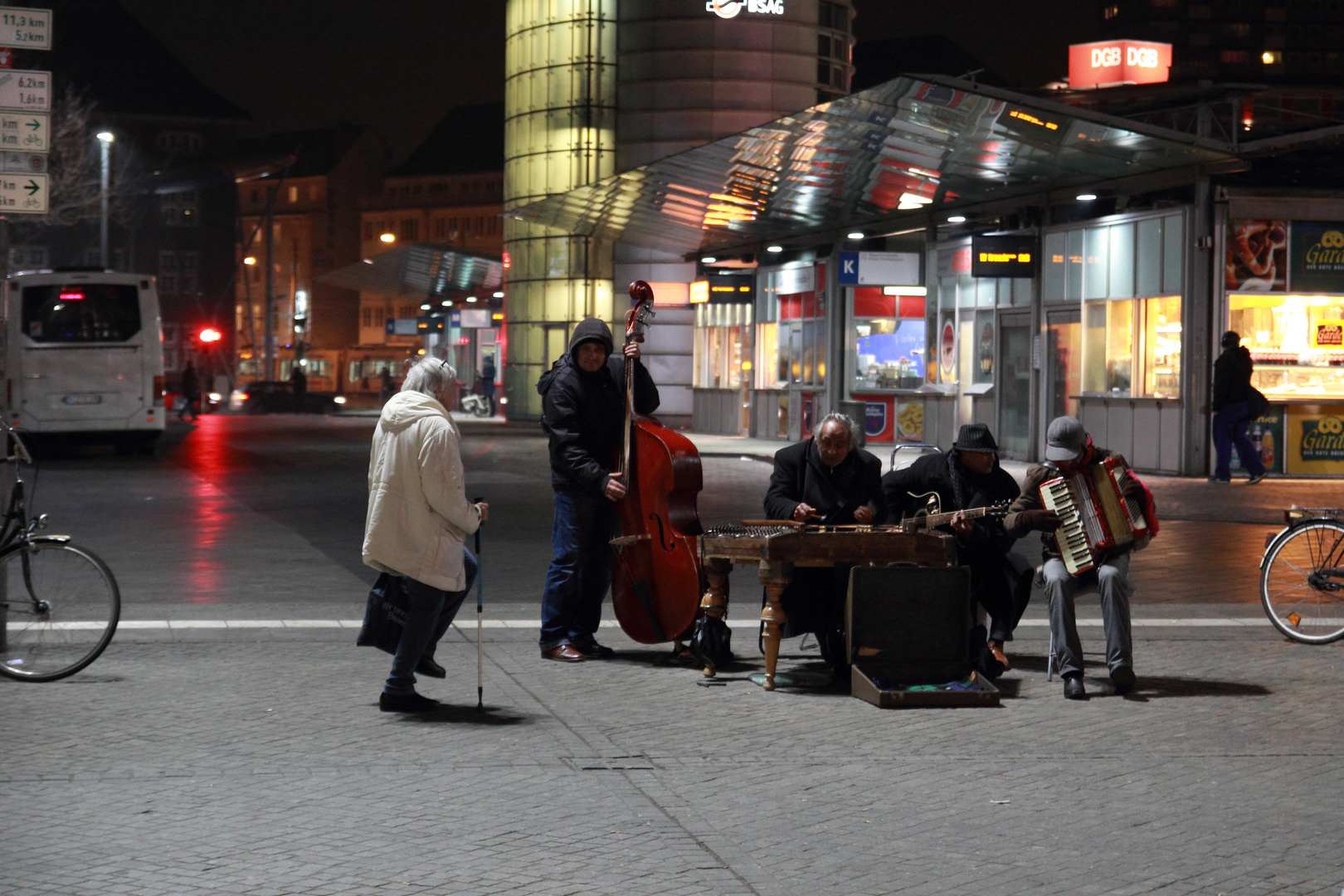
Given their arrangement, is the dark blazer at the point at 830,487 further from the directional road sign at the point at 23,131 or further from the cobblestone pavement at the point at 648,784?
the directional road sign at the point at 23,131

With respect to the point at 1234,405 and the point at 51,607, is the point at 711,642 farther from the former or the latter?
the point at 1234,405

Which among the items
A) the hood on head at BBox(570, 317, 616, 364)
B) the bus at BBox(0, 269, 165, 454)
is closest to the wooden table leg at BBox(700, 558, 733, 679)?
the hood on head at BBox(570, 317, 616, 364)

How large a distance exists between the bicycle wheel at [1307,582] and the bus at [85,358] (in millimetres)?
21872

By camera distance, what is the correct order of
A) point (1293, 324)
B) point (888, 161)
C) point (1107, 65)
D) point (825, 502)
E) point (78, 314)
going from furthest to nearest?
point (1107, 65)
point (78, 314)
point (888, 161)
point (1293, 324)
point (825, 502)

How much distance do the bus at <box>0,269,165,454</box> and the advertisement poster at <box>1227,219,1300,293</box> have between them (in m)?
16.8

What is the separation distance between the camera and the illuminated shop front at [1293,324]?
22297 mm

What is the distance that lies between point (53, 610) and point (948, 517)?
4343mm

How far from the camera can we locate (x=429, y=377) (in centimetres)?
772

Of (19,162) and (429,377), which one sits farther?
(19,162)

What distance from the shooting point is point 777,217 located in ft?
106

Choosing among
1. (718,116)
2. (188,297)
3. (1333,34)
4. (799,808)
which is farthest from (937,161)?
(1333,34)

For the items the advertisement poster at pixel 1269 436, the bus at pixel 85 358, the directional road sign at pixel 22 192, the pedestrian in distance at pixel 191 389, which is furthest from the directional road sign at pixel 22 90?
the pedestrian in distance at pixel 191 389

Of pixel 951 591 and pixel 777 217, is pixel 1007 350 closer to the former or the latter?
pixel 777 217

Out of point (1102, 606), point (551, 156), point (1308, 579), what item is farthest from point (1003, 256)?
point (551, 156)
